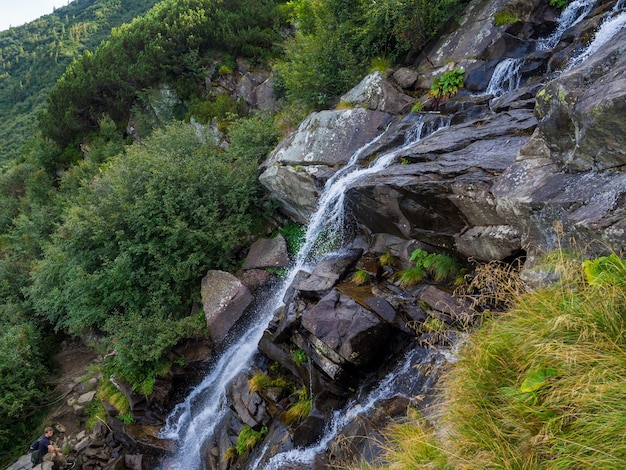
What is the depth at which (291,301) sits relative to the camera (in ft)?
22.6

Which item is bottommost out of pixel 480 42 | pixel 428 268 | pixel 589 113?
pixel 428 268

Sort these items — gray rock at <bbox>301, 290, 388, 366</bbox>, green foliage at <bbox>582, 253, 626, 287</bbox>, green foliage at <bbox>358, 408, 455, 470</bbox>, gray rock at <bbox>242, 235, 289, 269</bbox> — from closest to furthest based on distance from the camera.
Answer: green foliage at <bbox>582, 253, 626, 287</bbox>, green foliage at <bbox>358, 408, 455, 470</bbox>, gray rock at <bbox>301, 290, 388, 366</bbox>, gray rock at <bbox>242, 235, 289, 269</bbox>

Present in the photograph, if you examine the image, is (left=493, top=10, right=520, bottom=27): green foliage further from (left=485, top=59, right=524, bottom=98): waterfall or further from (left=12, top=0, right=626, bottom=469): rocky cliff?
(left=485, top=59, right=524, bottom=98): waterfall

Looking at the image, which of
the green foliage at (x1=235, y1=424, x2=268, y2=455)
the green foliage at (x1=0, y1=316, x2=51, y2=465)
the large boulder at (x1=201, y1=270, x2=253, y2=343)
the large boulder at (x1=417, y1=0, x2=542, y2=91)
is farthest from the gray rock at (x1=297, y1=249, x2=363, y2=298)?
the green foliage at (x1=0, y1=316, x2=51, y2=465)

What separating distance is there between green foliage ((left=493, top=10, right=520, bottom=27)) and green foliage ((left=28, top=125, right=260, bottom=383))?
7.48 m

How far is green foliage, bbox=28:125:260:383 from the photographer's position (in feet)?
29.7

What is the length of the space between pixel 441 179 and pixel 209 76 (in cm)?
1683

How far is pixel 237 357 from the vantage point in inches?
324

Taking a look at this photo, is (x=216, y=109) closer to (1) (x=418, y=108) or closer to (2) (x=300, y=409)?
(1) (x=418, y=108)

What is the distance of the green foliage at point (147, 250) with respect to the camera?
9055mm

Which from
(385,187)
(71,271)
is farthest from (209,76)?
(385,187)

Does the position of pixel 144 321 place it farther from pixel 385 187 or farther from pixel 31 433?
pixel 385 187

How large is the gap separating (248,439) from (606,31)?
10.4 metres

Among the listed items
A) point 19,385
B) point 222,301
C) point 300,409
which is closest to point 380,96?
point 222,301
